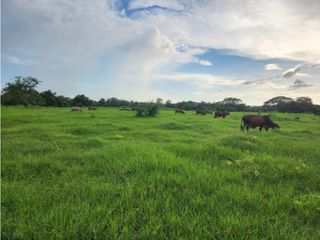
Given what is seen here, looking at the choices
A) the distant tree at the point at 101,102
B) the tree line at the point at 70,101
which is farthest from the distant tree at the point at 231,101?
the distant tree at the point at 101,102

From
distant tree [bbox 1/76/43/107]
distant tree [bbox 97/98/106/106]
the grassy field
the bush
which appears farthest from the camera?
distant tree [bbox 97/98/106/106]

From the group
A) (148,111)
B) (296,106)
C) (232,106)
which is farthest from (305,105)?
(148,111)

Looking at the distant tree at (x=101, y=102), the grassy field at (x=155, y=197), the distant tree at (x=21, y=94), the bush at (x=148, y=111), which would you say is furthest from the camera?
the distant tree at (x=101, y=102)

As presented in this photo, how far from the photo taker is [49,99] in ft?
218

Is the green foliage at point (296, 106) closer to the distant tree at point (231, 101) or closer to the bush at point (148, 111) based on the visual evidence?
the distant tree at point (231, 101)

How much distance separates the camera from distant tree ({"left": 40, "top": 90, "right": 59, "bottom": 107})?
66125 millimetres

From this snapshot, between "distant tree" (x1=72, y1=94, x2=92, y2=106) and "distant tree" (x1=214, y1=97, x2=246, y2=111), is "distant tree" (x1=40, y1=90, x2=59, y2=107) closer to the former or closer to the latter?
"distant tree" (x1=72, y1=94, x2=92, y2=106)

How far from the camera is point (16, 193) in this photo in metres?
3.95

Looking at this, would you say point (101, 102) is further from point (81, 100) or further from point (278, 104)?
point (278, 104)

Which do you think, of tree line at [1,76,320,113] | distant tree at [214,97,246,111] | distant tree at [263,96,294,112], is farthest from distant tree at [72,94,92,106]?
distant tree at [263,96,294,112]

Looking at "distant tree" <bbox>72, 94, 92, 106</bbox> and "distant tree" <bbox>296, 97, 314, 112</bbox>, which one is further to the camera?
"distant tree" <bbox>72, 94, 92, 106</bbox>

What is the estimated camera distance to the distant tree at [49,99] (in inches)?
2603

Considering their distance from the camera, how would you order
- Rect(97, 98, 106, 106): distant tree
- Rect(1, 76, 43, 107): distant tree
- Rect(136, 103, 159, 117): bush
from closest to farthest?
Rect(136, 103, 159, 117): bush < Rect(1, 76, 43, 107): distant tree < Rect(97, 98, 106, 106): distant tree

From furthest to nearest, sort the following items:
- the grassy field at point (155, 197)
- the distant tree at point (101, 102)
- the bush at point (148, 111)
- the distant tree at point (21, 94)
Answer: the distant tree at point (101, 102)
the distant tree at point (21, 94)
the bush at point (148, 111)
the grassy field at point (155, 197)
